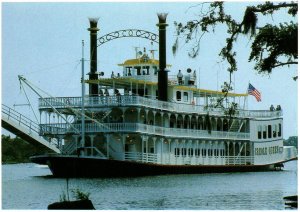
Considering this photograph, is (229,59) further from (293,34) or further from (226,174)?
(226,174)

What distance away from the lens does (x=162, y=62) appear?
49812 mm

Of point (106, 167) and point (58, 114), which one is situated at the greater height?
point (58, 114)

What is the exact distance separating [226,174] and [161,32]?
29.5ft

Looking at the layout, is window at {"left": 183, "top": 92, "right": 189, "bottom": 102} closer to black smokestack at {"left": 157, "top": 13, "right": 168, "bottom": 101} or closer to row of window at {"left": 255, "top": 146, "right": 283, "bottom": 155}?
black smokestack at {"left": 157, "top": 13, "right": 168, "bottom": 101}

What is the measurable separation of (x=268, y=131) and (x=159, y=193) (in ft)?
73.8

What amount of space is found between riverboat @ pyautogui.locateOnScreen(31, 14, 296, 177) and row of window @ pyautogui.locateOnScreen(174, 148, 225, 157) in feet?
0.18

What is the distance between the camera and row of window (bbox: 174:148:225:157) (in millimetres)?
48156

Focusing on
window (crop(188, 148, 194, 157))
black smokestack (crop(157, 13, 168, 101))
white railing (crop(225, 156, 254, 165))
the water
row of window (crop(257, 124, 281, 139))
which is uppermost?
black smokestack (crop(157, 13, 168, 101))

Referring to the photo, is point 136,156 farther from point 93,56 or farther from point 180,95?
point 93,56

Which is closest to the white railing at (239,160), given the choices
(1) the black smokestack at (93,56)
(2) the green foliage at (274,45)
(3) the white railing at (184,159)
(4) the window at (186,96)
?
(3) the white railing at (184,159)

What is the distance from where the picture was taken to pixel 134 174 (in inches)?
1682

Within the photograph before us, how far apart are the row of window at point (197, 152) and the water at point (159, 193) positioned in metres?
5.60

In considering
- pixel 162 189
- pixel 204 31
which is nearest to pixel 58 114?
pixel 162 189

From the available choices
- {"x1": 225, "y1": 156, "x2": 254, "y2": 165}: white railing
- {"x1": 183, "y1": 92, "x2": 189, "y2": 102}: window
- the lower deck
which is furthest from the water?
{"x1": 225, "y1": 156, "x2": 254, "y2": 165}: white railing
